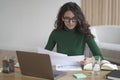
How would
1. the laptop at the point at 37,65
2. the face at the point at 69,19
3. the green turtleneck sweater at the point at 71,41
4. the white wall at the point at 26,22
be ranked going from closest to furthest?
the laptop at the point at 37,65 → the face at the point at 69,19 → the green turtleneck sweater at the point at 71,41 → the white wall at the point at 26,22

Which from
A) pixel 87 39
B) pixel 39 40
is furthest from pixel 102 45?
pixel 39 40

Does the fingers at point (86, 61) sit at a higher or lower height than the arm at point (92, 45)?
lower

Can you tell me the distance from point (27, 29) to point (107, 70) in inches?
133

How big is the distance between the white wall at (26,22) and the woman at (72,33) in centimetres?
233

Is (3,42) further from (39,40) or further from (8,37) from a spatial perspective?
(39,40)

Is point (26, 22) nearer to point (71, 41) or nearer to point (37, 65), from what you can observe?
point (71, 41)

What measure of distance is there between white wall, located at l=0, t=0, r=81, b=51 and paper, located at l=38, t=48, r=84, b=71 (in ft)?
9.47

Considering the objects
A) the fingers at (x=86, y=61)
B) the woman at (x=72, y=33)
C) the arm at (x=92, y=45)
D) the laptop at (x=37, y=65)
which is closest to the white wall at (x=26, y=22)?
the woman at (x=72, y=33)

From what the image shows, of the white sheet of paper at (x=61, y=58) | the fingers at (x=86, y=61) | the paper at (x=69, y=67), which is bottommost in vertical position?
the paper at (x=69, y=67)

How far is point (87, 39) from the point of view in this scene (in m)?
2.33

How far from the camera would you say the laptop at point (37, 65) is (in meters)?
1.58

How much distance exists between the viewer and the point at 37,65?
1628mm

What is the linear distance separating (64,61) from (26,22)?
3195 mm

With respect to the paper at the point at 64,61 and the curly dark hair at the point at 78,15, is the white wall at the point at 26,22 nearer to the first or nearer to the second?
the curly dark hair at the point at 78,15
